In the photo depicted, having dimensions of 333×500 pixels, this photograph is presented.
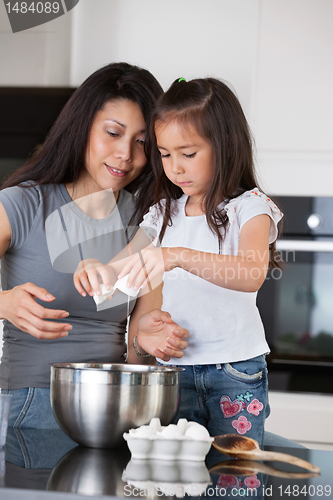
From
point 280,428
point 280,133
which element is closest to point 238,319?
point 280,428

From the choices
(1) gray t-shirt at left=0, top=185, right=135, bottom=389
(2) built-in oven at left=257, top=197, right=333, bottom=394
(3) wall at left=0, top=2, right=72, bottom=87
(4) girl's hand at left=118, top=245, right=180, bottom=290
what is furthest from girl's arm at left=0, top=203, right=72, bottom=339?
(3) wall at left=0, top=2, right=72, bottom=87

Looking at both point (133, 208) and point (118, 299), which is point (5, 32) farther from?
point (118, 299)

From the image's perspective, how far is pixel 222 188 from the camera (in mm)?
1157

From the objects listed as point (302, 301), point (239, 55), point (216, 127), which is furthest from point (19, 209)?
point (239, 55)

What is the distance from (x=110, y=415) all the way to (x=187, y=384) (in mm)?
498

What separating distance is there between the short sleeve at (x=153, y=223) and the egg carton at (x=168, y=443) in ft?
2.28

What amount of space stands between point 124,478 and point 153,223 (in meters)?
0.79

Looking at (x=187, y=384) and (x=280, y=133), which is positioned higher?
(x=280, y=133)

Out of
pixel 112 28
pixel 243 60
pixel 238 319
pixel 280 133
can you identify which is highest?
pixel 112 28

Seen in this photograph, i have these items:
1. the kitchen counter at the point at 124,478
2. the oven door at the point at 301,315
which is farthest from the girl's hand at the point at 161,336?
the oven door at the point at 301,315

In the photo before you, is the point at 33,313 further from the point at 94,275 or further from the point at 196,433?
the point at 196,433

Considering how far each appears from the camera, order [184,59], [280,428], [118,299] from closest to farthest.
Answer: [118,299] < [280,428] < [184,59]

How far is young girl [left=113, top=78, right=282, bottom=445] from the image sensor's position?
42.4 inches

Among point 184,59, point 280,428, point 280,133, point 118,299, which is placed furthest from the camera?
point 184,59
